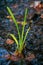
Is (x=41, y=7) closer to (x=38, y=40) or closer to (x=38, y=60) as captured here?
(x=38, y=40)

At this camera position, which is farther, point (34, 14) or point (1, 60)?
point (34, 14)

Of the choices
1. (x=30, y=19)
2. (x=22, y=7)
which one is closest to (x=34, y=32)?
(x=30, y=19)

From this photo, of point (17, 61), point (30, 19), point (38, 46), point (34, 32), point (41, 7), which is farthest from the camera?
point (41, 7)

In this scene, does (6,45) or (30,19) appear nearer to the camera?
(6,45)

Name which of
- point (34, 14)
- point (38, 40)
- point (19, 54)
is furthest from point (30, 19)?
point (19, 54)

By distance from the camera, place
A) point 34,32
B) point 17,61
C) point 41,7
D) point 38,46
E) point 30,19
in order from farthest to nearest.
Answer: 1. point 41,7
2. point 30,19
3. point 34,32
4. point 38,46
5. point 17,61

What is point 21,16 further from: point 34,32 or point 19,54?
point 19,54

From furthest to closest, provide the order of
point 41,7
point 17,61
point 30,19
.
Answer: point 41,7 → point 30,19 → point 17,61

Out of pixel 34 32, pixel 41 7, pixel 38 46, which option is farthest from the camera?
pixel 41 7
